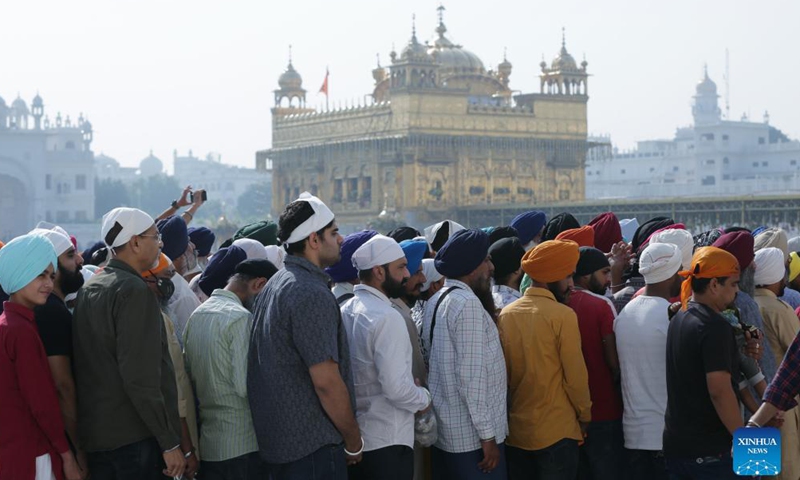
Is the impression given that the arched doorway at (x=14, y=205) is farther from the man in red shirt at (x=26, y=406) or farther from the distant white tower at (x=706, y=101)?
the man in red shirt at (x=26, y=406)

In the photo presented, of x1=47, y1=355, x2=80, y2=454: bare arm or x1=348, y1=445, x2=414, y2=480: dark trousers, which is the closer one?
x1=47, y1=355, x2=80, y2=454: bare arm

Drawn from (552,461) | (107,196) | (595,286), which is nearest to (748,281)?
(595,286)

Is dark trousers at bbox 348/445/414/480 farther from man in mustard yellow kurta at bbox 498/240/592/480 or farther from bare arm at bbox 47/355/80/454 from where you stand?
bare arm at bbox 47/355/80/454

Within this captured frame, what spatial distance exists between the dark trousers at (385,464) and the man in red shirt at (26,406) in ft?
3.60

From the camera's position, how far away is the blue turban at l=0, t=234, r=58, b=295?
16.9ft

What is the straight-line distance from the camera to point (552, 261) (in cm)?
588

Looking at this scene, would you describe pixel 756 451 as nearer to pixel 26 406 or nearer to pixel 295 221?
pixel 295 221

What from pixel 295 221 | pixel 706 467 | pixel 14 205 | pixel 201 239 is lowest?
pixel 706 467

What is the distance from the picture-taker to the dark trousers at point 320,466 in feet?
16.8

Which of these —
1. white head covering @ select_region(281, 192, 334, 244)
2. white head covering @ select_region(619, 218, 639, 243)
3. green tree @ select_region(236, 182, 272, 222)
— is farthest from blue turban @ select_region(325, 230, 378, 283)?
green tree @ select_region(236, 182, 272, 222)

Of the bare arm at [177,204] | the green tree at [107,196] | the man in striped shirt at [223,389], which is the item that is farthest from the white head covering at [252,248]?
the green tree at [107,196]

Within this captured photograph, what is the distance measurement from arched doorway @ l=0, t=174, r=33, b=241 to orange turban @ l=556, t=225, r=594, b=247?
6902 centimetres

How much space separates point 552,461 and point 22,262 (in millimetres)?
2269

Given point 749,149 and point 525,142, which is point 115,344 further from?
point 749,149
